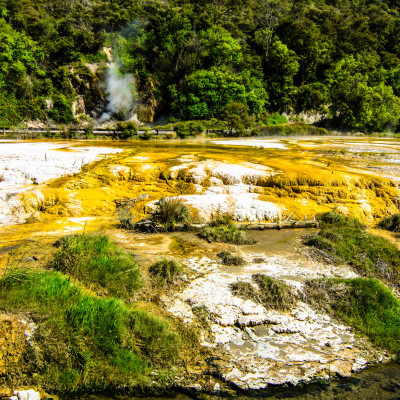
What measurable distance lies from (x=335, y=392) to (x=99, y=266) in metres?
3.61

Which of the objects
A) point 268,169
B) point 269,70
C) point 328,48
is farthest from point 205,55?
point 268,169

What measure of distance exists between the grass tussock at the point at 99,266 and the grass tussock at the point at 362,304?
2810 mm

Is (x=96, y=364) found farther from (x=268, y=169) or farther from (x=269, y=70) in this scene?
(x=269, y=70)

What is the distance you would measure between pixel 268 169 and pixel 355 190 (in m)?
2.91

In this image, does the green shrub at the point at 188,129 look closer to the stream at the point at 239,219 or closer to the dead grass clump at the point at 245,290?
the stream at the point at 239,219

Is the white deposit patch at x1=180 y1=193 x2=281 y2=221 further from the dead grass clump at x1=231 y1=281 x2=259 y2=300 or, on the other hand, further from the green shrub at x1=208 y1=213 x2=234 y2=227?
the dead grass clump at x1=231 y1=281 x2=259 y2=300

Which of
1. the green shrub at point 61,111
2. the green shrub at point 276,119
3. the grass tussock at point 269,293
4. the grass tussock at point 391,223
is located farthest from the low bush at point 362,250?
the green shrub at point 276,119

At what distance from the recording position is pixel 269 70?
4341 centimetres

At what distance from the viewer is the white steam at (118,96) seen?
3572cm

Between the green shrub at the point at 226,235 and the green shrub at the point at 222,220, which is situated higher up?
the green shrub at the point at 222,220

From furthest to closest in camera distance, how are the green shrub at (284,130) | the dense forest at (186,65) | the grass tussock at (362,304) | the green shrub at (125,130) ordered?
the dense forest at (186,65), the green shrub at (284,130), the green shrub at (125,130), the grass tussock at (362,304)

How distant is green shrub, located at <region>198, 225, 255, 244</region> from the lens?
7.15 m

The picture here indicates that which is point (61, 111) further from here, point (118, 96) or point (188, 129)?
point (188, 129)

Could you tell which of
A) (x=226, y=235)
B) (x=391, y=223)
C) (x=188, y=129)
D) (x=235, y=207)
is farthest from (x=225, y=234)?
(x=188, y=129)
